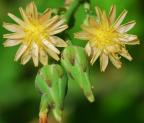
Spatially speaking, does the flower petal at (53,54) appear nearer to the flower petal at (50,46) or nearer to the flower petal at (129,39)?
the flower petal at (50,46)

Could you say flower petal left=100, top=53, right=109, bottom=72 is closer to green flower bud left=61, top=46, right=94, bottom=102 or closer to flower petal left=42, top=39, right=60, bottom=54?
green flower bud left=61, top=46, right=94, bottom=102

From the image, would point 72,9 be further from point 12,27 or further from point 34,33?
point 12,27

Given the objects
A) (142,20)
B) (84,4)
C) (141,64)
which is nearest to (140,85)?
(141,64)

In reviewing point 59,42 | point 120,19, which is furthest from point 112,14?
point 59,42

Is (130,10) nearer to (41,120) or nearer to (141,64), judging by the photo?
(141,64)

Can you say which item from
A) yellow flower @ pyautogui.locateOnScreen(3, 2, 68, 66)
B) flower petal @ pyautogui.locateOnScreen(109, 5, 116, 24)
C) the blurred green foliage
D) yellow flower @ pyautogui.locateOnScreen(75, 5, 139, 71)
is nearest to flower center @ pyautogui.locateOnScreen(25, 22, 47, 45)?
yellow flower @ pyautogui.locateOnScreen(3, 2, 68, 66)
